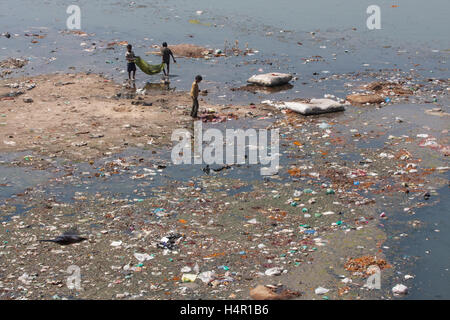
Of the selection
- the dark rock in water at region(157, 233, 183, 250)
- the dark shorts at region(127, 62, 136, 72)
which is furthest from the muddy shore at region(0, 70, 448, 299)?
the dark shorts at region(127, 62, 136, 72)

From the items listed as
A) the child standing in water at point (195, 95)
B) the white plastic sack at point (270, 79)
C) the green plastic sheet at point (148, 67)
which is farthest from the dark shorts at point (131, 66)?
the child standing in water at point (195, 95)

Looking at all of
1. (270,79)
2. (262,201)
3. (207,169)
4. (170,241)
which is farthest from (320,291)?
(270,79)

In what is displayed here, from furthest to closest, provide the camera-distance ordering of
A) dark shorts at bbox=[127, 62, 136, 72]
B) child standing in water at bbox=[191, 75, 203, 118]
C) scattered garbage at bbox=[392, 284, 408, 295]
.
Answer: dark shorts at bbox=[127, 62, 136, 72] → child standing in water at bbox=[191, 75, 203, 118] → scattered garbage at bbox=[392, 284, 408, 295]

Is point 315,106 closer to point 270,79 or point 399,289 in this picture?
point 270,79

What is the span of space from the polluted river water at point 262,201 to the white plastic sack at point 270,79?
0.93 ft

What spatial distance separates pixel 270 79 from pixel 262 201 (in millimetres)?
6333

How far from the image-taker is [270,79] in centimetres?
1367

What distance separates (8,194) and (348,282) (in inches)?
209

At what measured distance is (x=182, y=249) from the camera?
675cm

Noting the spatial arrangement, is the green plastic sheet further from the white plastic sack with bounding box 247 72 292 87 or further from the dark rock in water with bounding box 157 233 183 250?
the dark rock in water with bounding box 157 233 183 250

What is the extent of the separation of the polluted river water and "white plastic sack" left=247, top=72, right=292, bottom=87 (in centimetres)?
28

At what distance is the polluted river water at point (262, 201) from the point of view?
6168mm

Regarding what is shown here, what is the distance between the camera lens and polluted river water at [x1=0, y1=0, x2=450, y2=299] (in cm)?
617

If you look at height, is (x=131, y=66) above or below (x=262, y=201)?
above
